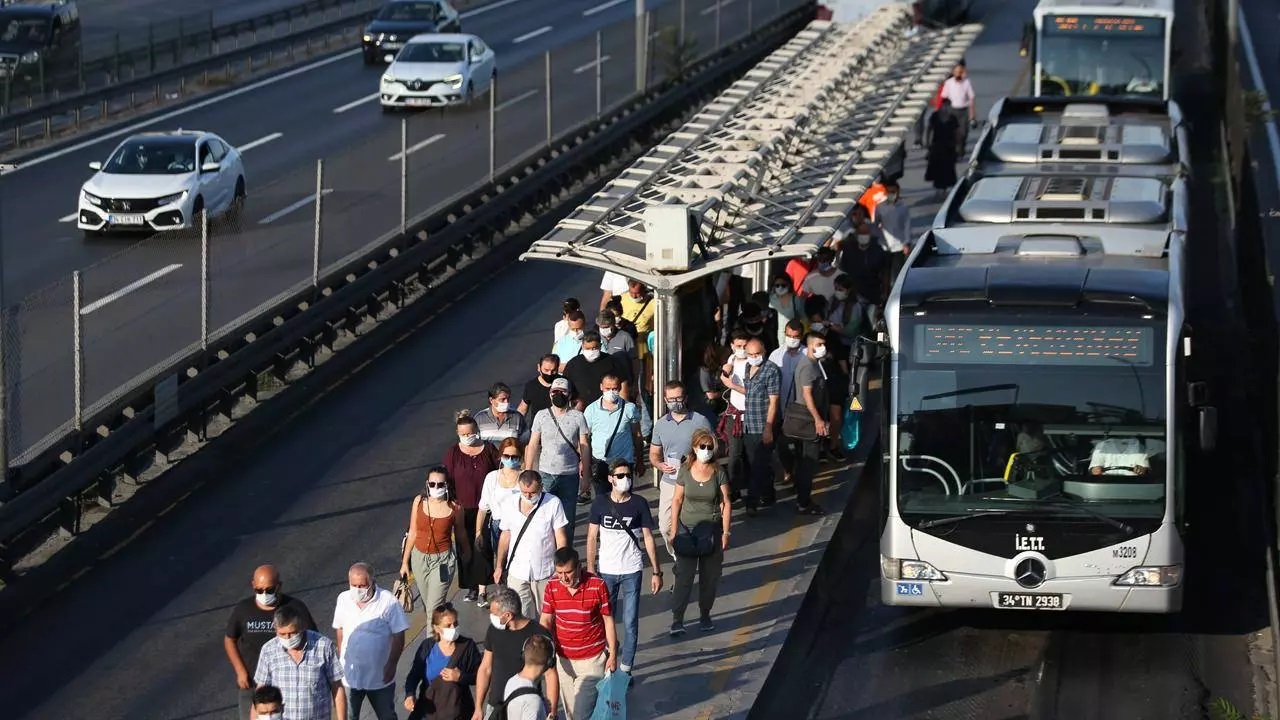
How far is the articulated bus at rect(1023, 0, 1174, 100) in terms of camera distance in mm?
35188

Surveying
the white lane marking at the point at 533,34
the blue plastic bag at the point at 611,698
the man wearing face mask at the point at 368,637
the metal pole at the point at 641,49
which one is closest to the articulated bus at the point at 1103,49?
the metal pole at the point at 641,49

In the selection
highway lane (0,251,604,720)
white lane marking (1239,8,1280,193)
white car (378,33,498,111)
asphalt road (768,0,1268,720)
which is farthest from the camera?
white car (378,33,498,111)

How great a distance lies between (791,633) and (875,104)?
39.3ft

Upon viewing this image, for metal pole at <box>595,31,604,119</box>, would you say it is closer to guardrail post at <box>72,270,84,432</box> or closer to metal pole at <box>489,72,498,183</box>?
metal pole at <box>489,72,498,183</box>

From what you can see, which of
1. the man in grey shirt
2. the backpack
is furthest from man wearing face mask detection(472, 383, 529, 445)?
the backpack

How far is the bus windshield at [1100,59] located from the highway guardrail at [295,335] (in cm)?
715

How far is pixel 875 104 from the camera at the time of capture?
2653cm

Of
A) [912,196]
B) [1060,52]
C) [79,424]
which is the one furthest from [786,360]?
[1060,52]

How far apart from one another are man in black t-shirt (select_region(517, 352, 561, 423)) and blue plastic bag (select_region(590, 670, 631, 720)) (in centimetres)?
460

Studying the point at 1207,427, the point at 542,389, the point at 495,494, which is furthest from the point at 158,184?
the point at 1207,427

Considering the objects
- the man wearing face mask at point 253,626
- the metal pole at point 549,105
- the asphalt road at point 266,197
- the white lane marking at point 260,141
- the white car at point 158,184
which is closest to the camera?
the man wearing face mask at point 253,626

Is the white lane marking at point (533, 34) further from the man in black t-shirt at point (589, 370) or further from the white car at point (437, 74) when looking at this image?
the man in black t-shirt at point (589, 370)

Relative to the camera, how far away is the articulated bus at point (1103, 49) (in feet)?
115

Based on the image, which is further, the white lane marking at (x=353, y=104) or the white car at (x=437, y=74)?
the white lane marking at (x=353, y=104)
